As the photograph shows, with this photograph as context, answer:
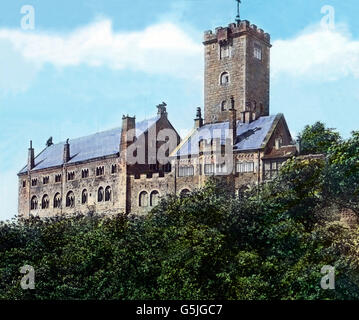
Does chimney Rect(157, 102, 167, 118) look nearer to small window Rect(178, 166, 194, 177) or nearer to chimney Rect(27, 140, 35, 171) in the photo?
small window Rect(178, 166, 194, 177)

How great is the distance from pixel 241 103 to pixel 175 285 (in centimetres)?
5040

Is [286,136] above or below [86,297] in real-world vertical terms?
above

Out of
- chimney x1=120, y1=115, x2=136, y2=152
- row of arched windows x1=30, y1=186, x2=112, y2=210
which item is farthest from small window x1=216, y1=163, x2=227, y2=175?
row of arched windows x1=30, y1=186, x2=112, y2=210

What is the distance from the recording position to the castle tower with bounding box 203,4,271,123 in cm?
8562

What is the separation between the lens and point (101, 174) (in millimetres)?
85562

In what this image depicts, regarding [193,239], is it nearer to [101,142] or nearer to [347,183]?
[347,183]

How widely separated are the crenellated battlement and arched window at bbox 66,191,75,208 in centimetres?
2575

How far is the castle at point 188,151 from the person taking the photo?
73.0 metres

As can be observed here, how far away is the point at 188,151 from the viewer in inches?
3024

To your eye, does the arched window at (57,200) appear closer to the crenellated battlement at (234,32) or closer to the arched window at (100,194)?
the arched window at (100,194)

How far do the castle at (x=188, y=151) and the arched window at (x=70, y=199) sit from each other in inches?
5.0

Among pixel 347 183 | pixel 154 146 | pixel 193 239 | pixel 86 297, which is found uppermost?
pixel 154 146

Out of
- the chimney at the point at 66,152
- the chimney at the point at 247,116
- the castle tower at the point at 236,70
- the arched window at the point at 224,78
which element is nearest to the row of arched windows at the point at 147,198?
the chimney at the point at 247,116
